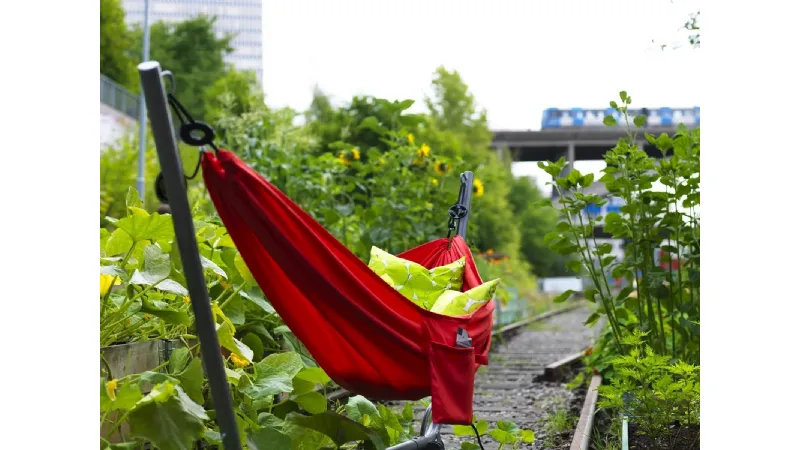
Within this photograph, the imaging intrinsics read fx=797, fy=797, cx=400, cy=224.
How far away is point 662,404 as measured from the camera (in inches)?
103

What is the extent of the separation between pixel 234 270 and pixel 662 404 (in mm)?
1455

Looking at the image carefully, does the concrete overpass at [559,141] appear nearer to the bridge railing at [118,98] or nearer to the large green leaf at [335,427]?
the bridge railing at [118,98]

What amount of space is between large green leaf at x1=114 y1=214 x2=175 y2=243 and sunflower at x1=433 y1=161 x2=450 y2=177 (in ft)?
11.6

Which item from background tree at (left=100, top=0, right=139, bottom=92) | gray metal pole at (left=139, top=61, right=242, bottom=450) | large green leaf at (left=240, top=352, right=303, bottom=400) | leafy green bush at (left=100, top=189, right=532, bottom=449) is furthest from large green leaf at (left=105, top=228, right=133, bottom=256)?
background tree at (left=100, top=0, right=139, bottom=92)

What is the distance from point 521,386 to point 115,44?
71.4ft

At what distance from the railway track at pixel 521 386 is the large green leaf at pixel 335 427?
39.1 inches

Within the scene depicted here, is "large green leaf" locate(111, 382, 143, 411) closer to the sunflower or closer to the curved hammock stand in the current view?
the curved hammock stand

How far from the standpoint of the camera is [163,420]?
1355 mm

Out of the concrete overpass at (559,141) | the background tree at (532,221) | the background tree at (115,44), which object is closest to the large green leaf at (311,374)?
the background tree at (532,221)

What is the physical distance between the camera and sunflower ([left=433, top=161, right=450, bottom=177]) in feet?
16.9

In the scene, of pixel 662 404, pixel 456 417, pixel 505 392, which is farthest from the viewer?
pixel 505 392
